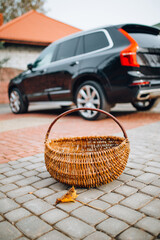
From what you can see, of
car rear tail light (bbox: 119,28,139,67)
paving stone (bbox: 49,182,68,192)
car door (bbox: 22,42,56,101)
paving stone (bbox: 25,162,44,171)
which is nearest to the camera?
paving stone (bbox: 49,182,68,192)

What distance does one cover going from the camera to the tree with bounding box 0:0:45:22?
86.7 feet

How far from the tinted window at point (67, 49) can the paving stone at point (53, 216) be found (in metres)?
4.64

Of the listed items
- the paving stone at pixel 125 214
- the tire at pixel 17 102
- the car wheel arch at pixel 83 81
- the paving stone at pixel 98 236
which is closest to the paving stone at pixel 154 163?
the paving stone at pixel 125 214

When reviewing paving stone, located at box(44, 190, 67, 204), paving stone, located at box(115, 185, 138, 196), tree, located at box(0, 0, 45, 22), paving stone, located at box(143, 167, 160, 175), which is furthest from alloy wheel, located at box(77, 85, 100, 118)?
tree, located at box(0, 0, 45, 22)

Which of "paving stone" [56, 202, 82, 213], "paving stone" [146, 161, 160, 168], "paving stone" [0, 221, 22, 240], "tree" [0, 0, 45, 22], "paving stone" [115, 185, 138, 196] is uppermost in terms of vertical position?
"tree" [0, 0, 45, 22]

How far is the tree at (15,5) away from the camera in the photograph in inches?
1040

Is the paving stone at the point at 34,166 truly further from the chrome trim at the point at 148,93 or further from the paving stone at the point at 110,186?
the chrome trim at the point at 148,93

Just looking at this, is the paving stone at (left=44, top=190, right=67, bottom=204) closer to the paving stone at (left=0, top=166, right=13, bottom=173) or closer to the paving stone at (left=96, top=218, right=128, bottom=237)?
the paving stone at (left=96, top=218, right=128, bottom=237)

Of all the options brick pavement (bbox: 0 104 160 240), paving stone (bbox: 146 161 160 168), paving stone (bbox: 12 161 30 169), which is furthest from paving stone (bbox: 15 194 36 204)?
paving stone (bbox: 146 161 160 168)

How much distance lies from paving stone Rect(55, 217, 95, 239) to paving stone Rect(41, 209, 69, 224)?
0.13ft

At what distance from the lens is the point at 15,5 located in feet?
88.0

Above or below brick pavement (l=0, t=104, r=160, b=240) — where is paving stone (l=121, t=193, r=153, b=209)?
below

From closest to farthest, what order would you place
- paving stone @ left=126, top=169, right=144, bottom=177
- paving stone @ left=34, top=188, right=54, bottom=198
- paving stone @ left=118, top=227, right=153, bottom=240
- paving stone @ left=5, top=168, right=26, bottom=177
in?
1. paving stone @ left=118, top=227, right=153, bottom=240
2. paving stone @ left=34, top=188, right=54, bottom=198
3. paving stone @ left=126, top=169, right=144, bottom=177
4. paving stone @ left=5, top=168, right=26, bottom=177

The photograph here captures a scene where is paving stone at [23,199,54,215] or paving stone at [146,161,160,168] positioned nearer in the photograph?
paving stone at [23,199,54,215]
